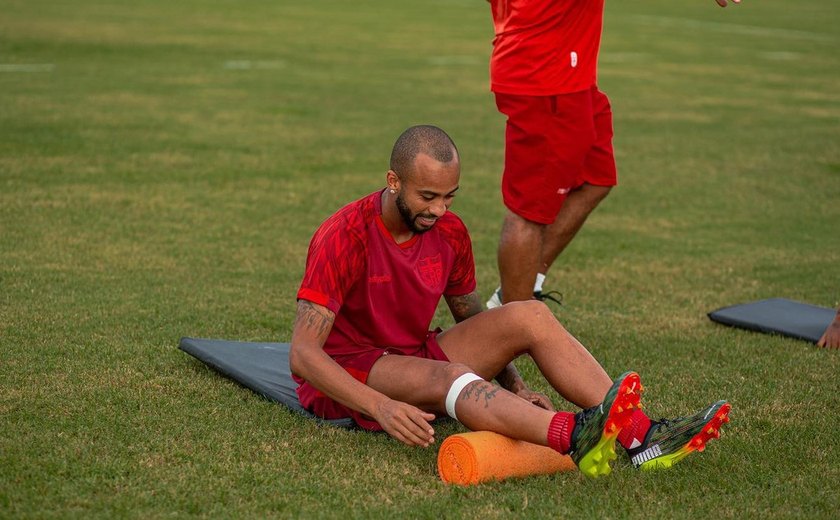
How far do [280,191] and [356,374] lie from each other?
16.2 feet

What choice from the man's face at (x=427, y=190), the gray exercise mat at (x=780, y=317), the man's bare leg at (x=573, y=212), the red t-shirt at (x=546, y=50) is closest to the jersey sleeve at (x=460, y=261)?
the man's face at (x=427, y=190)

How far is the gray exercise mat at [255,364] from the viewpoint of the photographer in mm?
4719

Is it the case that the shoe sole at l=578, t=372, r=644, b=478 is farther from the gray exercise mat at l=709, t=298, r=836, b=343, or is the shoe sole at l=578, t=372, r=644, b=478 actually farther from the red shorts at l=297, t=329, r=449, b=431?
the gray exercise mat at l=709, t=298, r=836, b=343

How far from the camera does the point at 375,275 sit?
4324 millimetres

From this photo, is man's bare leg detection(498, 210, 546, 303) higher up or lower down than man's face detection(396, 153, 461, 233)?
lower down

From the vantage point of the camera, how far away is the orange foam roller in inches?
154

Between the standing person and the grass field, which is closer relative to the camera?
the grass field

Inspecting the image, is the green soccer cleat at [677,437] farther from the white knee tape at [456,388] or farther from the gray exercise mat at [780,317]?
the gray exercise mat at [780,317]

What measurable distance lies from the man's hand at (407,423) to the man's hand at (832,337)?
2619 mm

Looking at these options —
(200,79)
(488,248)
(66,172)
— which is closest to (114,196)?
(66,172)

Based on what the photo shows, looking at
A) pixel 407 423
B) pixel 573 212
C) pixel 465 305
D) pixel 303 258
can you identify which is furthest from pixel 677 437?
pixel 303 258

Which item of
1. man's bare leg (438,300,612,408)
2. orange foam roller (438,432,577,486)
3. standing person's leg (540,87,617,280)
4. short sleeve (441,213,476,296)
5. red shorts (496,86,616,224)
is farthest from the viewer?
standing person's leg (540,87,617,280)

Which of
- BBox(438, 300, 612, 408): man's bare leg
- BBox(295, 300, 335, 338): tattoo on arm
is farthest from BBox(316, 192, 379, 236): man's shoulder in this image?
BBox(438, 300, 612, 408): man's bare leg

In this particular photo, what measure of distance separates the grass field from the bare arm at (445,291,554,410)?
30cm
